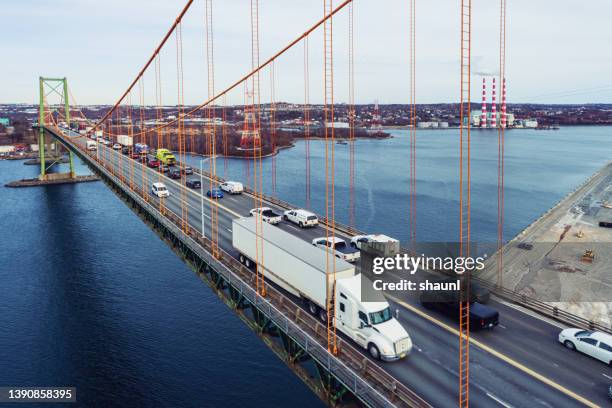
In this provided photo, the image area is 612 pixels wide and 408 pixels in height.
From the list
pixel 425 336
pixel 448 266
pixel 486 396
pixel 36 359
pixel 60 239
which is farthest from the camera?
pixel 60 239

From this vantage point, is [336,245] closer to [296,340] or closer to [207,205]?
[296,340]

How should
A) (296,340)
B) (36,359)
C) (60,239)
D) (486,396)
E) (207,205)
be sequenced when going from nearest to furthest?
(486,396), (296,340), (36,359), (207,205), (60,239)

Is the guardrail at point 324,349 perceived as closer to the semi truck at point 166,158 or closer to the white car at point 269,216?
the white car at point 269,216

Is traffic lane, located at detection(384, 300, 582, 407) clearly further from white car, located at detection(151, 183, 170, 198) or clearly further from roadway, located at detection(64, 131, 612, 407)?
white car, located at detection(151, 183, 170, 198)

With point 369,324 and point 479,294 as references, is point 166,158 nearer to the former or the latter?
point 479,294

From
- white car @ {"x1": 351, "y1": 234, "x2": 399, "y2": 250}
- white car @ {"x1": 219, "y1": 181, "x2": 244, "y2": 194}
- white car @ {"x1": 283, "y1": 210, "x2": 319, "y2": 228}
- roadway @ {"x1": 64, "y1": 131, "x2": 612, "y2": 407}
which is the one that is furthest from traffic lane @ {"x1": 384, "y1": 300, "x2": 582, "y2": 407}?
white car @ {"x1": 219, "y1": 181, "x2": 244, "y2": 194}

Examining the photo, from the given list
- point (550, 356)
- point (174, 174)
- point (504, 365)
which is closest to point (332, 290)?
point (504, 365)

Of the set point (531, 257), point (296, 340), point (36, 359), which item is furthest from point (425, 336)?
point (531, 257)

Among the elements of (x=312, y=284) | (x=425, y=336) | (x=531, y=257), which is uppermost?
(x=312, y=284)
